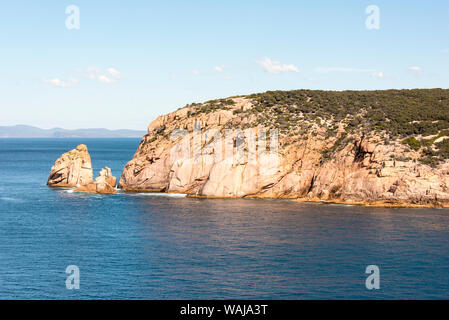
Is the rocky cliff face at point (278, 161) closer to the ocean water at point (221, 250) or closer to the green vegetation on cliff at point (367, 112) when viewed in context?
the green vegetation on cliff at point (367, 112)

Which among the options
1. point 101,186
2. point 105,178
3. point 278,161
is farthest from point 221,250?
point 105,178

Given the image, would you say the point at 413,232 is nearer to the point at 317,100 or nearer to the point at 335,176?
the point at 335,176

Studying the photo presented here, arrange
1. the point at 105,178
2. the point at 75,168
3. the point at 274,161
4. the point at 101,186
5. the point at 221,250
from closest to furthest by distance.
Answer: the point at 221,250
the point at 274,161
the point at 101,186
the point at 105,178
the point at 75,168

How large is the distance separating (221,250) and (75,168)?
66.3 m

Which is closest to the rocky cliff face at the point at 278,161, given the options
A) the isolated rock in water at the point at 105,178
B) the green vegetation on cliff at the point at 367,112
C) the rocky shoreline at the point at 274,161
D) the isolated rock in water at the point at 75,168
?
the rocky shoreline at the point at 274,161

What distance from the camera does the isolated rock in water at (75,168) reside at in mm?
117750

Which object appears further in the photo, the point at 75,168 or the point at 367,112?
the point at 75,168

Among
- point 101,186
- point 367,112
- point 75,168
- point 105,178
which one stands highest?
point 367,112

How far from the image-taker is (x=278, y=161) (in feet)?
337

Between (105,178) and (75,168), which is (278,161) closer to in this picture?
(105,178)

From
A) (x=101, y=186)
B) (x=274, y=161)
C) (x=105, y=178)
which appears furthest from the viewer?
(x=105, y=178)
